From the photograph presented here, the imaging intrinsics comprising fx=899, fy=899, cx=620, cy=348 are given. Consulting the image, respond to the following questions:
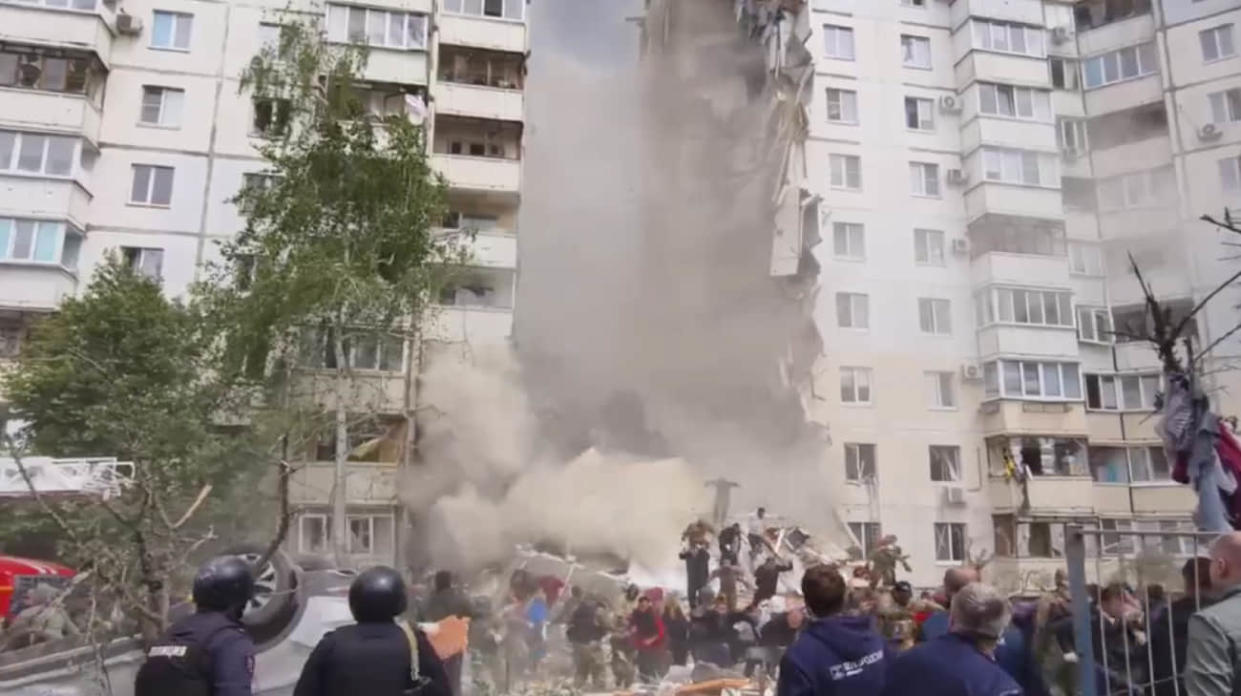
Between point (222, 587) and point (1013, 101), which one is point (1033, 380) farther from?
point (222, 587)

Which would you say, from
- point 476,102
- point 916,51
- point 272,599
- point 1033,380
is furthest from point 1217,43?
point 272,599

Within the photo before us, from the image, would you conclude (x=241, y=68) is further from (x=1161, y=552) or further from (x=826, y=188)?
(x=1161, y=552)

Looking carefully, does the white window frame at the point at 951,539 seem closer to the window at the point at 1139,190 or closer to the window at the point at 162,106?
the window at the point at 1139,190

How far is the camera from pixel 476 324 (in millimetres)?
24594

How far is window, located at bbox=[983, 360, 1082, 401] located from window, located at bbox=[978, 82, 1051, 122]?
27.7 feet

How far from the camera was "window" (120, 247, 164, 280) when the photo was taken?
23.2 meters

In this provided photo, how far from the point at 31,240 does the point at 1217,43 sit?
3484 centimetres

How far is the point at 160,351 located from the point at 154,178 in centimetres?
730

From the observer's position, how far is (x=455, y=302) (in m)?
25.2

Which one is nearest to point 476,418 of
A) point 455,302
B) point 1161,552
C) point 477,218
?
point 455,302

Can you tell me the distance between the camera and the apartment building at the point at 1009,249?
1033 inches

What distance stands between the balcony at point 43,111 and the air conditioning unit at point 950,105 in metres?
25.4

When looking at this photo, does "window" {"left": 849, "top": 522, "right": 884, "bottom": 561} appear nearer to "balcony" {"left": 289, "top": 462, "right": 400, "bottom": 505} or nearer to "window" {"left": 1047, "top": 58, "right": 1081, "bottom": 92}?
"balcony" {"left": 289, "top": 462, "right": 400, "bottom": 505}

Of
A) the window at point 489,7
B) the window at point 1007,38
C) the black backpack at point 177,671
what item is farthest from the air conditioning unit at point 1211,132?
the black backpack at point 177,671
